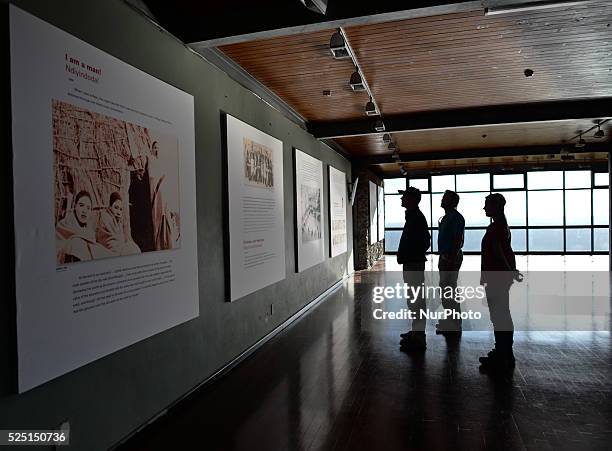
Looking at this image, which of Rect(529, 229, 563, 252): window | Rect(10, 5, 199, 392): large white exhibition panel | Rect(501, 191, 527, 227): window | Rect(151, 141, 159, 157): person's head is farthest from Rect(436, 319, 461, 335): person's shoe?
Rect(529, 229, 563, 252): window

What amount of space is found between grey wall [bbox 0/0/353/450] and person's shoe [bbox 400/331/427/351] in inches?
67.6

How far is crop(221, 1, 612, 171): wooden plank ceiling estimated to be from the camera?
13.4ft

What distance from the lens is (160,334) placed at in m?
3.44

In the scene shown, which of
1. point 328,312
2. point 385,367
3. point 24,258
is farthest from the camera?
point 328,312

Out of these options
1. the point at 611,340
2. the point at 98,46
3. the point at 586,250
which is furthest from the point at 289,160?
the point at 586,250

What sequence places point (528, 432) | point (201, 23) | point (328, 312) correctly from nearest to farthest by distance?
1. point (528, 432)
2. point (201, 23)
3. point (328, 312)

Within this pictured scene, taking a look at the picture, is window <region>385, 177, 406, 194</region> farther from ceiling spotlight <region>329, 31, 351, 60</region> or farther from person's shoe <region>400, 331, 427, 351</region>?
ceiling spotlight <region>329, 31, 351, 60</region>

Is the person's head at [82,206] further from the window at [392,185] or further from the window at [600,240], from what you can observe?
the window at [600,240]

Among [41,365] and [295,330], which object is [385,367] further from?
[41,365]

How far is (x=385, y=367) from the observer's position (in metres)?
4.58

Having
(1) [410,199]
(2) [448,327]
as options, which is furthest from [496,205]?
(2) [448,327]

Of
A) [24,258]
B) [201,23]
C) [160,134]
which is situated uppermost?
[201,23]

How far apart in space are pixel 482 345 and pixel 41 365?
4.58 metres

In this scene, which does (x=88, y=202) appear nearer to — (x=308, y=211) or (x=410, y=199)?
(x=410, y=199)
